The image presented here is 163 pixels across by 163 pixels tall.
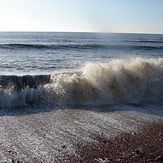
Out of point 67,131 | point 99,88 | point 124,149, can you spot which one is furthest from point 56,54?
point 124,149

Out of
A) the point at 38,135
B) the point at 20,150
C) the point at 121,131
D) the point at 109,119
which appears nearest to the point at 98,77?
the point at 109,119

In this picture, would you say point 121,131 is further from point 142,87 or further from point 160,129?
point 142,87

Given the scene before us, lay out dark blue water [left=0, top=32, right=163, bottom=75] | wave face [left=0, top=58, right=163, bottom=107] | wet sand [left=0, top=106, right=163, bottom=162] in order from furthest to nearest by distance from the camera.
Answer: dark blue water [left=0, top=32, right=163, bottom=75] < wave face [left=0, top=58, right=163, bottom=107] < wet sand [left=0, top=106, right=163, bottom=162]

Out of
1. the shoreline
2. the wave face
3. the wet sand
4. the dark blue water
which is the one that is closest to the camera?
the shoreline

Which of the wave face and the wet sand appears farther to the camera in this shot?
the wave face

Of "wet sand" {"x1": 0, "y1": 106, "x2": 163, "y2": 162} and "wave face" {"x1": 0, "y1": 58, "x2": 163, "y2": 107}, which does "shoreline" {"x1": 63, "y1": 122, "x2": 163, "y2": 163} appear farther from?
"wave face" {"x1": 0, "y1": 58, "x2": 163, "y2": 107}

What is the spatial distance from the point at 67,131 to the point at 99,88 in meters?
2.51

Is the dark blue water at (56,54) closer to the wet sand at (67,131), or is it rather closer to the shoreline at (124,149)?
the wet sand at (67,131)

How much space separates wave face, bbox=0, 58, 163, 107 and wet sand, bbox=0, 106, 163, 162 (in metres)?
0.65

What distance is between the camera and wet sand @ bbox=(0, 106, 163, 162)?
3035mm

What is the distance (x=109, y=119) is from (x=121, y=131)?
605mm

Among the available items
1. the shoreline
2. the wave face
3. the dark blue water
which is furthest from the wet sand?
the dark blue water

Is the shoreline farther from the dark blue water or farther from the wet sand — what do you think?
the dark blue water

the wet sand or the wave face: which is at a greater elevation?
the wave face
